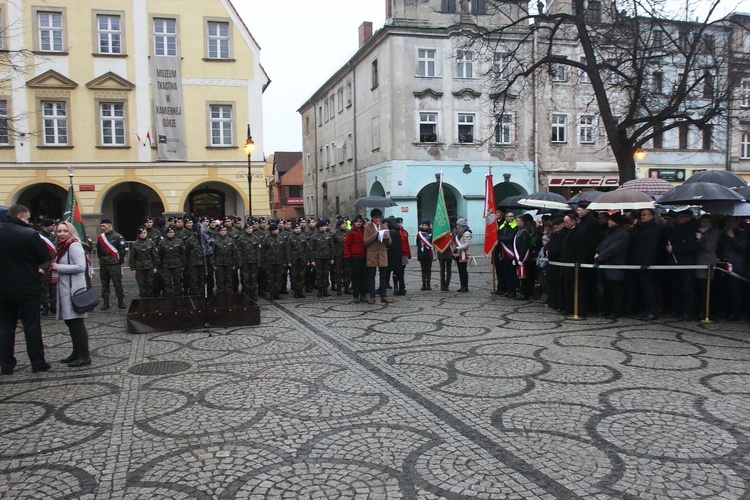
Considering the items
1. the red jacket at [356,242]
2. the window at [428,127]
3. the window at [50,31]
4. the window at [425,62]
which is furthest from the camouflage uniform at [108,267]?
the window at [425,62]

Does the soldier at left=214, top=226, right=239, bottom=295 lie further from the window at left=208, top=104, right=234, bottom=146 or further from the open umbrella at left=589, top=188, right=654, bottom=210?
the window at left=208, top=104, right=234, bottom=146

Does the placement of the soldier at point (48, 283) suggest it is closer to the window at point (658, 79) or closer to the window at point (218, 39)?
the window at point (658, 79)

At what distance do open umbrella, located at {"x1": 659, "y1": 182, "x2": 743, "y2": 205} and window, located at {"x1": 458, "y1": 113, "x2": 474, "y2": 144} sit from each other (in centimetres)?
2389

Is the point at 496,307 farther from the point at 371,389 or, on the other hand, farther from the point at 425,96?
the point at 425,96

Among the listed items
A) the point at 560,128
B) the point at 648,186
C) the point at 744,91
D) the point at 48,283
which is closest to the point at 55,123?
the point at 48,283

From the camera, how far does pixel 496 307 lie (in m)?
12.4

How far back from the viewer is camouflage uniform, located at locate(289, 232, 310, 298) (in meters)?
14.2

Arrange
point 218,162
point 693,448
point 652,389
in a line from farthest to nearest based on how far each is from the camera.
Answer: point 218,162
point 652,389
point 693,448

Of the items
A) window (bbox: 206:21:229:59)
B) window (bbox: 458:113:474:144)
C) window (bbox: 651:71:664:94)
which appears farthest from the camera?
window (bbox: 458:113:474:144)

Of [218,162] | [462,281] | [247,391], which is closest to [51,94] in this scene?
[218,162]

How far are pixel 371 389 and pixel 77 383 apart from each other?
3.49 meters

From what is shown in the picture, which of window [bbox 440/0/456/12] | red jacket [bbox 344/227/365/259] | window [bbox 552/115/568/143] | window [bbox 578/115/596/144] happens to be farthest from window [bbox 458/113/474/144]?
red jacket [bbox 344/227/365/259]

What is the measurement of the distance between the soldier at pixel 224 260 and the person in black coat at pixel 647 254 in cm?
843

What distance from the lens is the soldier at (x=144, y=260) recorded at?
12.8 m
